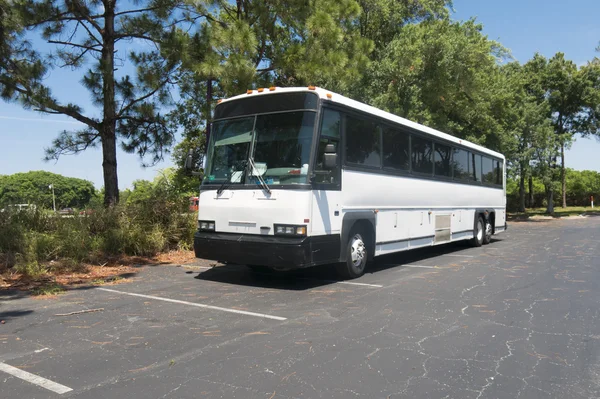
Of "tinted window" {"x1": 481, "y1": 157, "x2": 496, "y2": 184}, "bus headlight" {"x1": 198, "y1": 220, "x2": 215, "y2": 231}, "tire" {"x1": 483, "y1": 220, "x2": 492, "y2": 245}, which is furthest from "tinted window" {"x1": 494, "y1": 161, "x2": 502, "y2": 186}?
"bus headlight" {"x1": 198, "y1": 220, "x2": 215, "y2": 231}

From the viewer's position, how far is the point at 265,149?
819 cm

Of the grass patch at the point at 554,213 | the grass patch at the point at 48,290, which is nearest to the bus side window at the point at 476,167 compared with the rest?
the grass patch at the point at 48,290

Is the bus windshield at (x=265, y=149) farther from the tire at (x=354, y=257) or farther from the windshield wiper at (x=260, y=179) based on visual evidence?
the tire at (x=354, y=257)

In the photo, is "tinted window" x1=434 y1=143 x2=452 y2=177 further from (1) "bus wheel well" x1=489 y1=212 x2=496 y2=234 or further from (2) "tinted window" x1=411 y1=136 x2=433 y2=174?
(1) "bus wheel well" x1=489 y1=212 x2=496 y2=234

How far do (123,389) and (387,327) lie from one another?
10.2 ft

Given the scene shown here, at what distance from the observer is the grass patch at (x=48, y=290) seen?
7.72m

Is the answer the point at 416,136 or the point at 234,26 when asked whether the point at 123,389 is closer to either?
the point at 416,136

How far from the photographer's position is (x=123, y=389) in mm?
3910

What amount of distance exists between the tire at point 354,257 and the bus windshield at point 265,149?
73.6 inches

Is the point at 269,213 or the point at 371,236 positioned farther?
the point at 371,236

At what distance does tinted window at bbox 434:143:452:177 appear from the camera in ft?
41.1

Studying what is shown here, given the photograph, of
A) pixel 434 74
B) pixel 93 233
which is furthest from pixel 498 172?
pixel 93 233

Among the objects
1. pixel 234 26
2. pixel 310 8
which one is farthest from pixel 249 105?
pixel 310 8

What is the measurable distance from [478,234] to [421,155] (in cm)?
531
